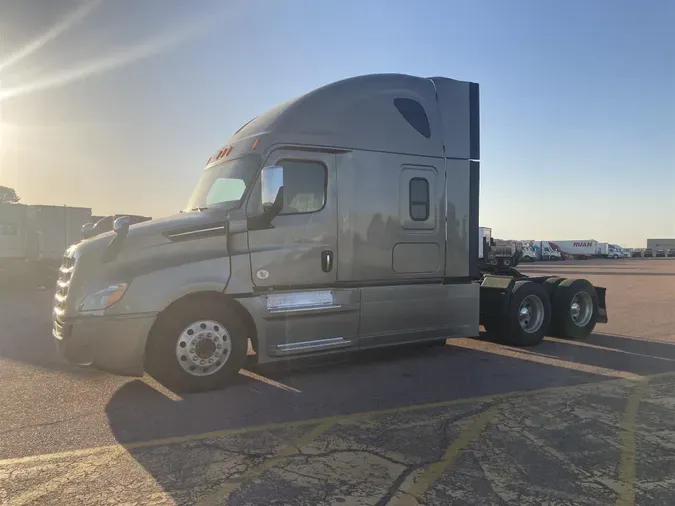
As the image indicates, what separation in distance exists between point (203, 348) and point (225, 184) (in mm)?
2064

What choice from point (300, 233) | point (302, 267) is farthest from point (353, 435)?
point (300, 233)

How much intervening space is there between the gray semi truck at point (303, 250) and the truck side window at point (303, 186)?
1 cm

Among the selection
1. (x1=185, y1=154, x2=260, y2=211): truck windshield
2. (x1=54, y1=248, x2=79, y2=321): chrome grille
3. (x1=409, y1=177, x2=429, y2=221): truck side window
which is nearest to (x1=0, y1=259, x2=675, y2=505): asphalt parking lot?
(x1=54, y1=248, x2=79, y2=321): chrome grille

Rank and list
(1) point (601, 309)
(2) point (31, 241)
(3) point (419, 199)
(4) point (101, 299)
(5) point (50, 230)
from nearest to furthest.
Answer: (4) point (101, 299)
(3) point (419, 199)
(1) point (601, 309)
(2) point (31, 241)
(5) point (50, 230)

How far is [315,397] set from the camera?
18.8 ft

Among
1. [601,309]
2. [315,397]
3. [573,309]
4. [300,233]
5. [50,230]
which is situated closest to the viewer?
[315,397]

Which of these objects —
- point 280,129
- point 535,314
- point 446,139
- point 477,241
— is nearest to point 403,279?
point 477,241

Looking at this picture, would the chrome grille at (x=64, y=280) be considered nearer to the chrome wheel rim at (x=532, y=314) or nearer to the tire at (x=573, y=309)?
the chrome wheel rim at (x=532, y=314)

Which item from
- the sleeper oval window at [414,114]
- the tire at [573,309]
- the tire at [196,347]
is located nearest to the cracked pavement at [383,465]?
the tire at [196,347]

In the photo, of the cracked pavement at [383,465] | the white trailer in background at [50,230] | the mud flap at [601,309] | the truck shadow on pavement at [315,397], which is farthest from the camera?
the white trailer in background at [50,230]

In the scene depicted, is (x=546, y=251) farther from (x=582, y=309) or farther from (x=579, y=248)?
(x=582, y=309)

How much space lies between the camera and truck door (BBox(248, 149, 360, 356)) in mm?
6160

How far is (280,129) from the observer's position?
6.38 m

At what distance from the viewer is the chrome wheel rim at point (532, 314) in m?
8.93
